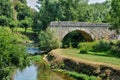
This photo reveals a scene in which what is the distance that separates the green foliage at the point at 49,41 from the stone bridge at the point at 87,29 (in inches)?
210

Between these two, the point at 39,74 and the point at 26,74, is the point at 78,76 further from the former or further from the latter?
the point at 26,74

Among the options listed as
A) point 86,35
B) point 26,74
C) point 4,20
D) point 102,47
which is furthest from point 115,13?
point 4,20

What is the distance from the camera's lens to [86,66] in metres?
47.3

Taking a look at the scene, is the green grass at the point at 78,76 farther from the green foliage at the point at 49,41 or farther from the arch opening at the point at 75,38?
the arch opening at the point at 75,38

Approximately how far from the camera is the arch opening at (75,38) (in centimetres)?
8284

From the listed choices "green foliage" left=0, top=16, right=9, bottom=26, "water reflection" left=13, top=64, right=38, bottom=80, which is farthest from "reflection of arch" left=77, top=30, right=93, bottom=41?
"water reflection" left=13, top=64, right=38, bottom=80

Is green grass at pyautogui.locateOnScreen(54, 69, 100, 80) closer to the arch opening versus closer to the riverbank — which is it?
the riverbank

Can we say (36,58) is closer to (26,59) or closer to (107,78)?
(107,78)

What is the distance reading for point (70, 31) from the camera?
80188mm

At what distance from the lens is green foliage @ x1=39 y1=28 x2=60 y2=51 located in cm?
7034

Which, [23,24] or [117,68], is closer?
[117,68]

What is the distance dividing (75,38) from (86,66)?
4072 centimetres

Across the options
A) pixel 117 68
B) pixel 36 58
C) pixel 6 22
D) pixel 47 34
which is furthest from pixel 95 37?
pixel 117 68

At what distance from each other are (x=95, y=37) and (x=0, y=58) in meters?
52.9
